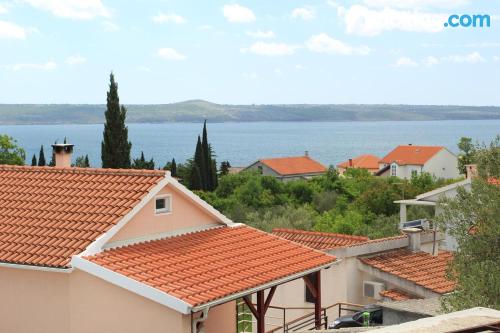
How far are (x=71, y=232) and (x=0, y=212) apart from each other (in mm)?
2520

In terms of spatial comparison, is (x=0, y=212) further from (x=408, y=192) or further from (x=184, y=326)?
(x=408, y=192)

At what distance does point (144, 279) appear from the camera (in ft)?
44.3

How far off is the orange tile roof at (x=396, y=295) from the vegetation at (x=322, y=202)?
2151 cm

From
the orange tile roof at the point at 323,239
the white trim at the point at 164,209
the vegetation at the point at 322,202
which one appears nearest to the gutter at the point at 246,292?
the white trim at the point at 164,209

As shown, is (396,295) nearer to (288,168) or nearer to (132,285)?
(132,285)

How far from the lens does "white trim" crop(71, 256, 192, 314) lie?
12.8m

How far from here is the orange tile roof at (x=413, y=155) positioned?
376ft

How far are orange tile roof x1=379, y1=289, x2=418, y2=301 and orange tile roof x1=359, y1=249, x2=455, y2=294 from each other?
497 mm

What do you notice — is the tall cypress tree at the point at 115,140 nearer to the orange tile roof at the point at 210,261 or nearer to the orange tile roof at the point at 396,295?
the orange tile roof at the point at 396,295

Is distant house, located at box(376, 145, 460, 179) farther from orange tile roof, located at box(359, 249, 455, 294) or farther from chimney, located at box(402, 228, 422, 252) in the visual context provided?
orange tile roof, located at box(359, 249, 455, 294)

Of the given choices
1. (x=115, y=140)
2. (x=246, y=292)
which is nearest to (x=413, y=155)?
(x=115, y=140)

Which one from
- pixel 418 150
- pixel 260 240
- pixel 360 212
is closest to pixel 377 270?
pixel 260 240

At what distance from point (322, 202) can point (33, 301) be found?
5436 centimetres

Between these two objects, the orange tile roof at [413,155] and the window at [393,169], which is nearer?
the orange tile roof at [413,155]
